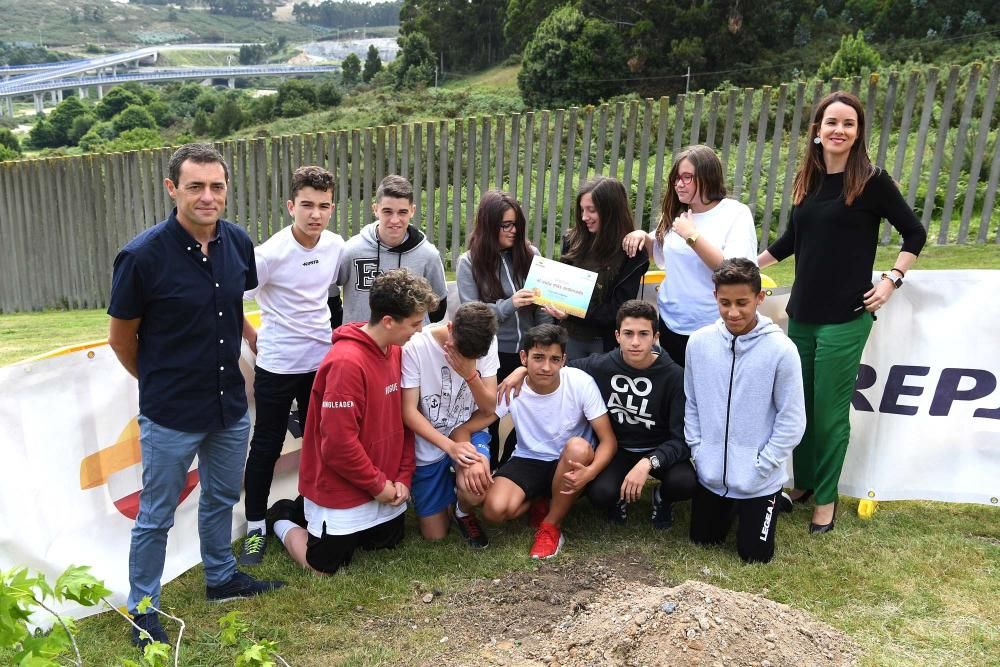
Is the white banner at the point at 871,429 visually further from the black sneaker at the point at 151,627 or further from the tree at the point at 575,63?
the tree at the point at 575,63

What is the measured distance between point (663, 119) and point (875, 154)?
2446 millimetres

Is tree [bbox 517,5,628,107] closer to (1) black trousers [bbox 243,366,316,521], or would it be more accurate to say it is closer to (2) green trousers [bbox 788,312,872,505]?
(2) green trousers [bbox 788,312,872,505]

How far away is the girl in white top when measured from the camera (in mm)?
4488

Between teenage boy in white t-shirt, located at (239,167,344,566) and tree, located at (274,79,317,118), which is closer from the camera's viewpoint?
teenage boy in white t-shirt, located at (239,167,344,566)

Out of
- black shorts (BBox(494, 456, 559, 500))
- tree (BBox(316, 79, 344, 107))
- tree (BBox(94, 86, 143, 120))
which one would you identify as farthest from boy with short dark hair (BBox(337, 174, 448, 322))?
tree (BBox(94, 86, 143, 120))

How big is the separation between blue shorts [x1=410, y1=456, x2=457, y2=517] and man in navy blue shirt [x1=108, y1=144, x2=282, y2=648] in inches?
50.1

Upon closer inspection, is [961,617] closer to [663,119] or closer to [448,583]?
[448,583]

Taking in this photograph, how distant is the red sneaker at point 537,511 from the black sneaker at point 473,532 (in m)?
0.31

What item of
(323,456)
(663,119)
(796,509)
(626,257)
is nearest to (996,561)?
(796,509)

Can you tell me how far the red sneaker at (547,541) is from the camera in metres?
4.35

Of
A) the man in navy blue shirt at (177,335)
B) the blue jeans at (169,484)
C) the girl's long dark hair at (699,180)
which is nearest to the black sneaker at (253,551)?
the blue jeans at (169,484)

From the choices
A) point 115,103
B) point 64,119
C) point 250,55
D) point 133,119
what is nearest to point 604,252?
point 133,119

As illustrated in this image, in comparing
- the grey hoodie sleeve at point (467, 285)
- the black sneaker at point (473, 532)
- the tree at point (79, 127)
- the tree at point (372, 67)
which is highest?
the tree at point (372, 67)

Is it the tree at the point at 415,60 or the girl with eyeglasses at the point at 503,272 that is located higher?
the tree at the point at 415,60
